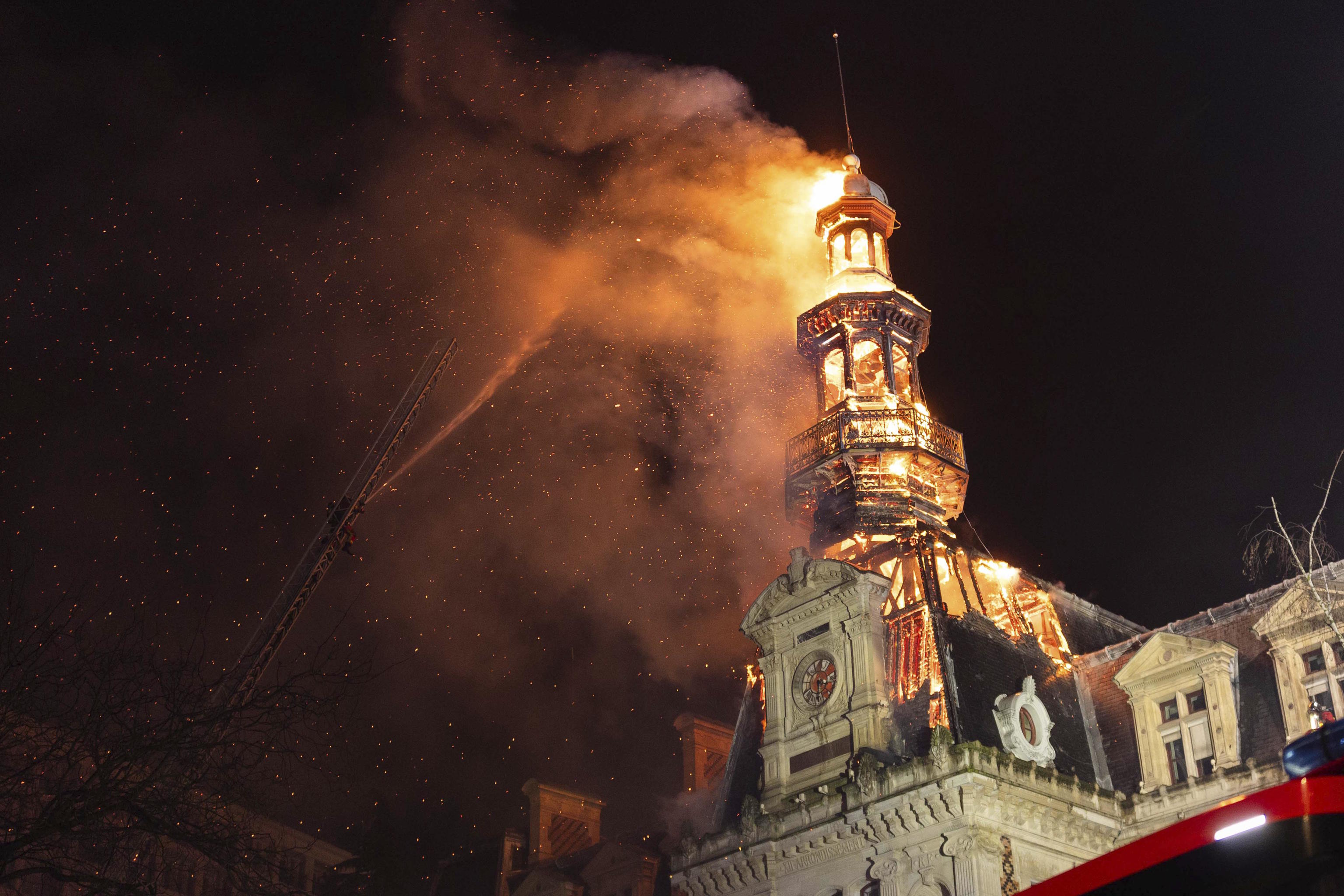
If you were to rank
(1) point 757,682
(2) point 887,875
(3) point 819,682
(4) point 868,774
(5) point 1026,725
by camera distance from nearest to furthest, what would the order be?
(2) point 887,875, (4) point 868,774, (5) point 1026,725, (3) point 819,682, (1) point 757,682

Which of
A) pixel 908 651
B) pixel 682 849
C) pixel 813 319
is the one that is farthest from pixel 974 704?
pixel 813 319

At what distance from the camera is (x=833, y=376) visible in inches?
1587

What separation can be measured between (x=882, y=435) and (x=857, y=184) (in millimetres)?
9795

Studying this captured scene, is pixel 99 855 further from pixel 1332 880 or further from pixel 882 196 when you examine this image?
pixel 882 196

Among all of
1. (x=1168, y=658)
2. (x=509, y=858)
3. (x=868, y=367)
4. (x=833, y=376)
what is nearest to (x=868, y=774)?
(x=1168, y=658)

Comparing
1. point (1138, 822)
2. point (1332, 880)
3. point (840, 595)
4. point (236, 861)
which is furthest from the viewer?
point (840, 595)

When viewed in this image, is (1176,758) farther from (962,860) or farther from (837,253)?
(837,253)

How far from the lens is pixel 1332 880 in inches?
357

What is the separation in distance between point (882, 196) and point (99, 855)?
33.4 metres

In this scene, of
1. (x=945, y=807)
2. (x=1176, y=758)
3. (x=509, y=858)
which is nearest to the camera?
(x=945, y=807)

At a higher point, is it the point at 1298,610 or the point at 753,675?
the point at 753,675

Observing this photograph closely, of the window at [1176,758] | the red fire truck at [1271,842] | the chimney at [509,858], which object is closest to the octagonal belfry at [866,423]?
the window at [1176,758]

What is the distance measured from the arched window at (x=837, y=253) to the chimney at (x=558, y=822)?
19.0 m

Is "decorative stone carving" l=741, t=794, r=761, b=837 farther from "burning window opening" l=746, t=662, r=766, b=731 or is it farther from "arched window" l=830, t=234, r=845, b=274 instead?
"arched window" l=830, t=234, r=845, b=274
